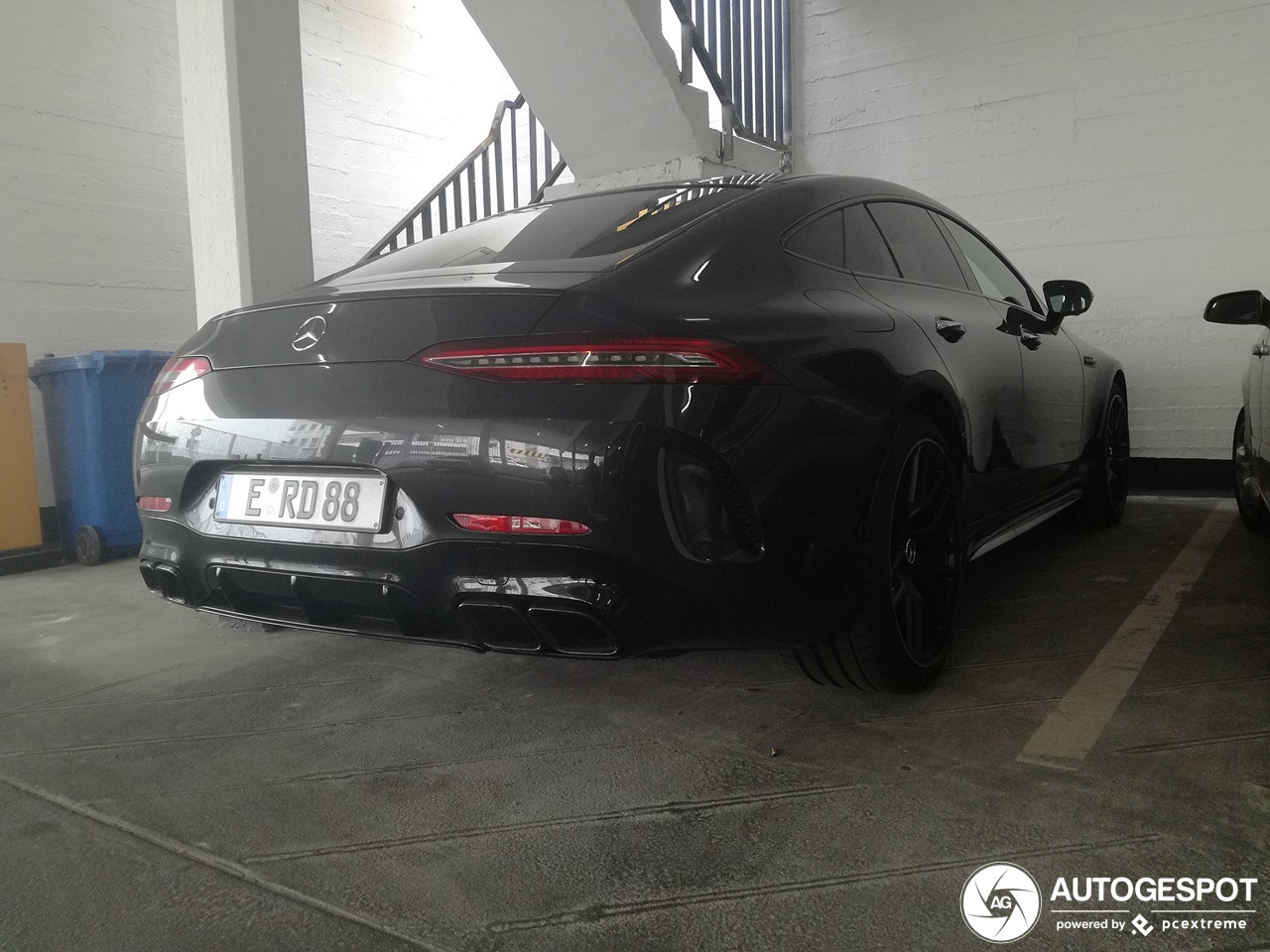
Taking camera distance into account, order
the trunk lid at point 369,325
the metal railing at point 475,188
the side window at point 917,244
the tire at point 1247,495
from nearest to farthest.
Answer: the trunk lid at point 369,325 → the side window at point 917,244 → the tire at point 1247,495 → the metal railing at point 475,188

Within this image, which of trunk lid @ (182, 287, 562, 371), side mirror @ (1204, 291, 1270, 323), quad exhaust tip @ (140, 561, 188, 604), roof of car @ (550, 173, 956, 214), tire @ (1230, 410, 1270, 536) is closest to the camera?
trunk lid @ (182, 287, 562, 371)

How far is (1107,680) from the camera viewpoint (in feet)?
8.18

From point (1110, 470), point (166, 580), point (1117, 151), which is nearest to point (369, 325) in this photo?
point (166, 580)

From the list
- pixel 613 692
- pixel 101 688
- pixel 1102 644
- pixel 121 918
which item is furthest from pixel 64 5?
pixel 1102 644

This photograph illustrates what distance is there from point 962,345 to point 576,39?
10.9ft

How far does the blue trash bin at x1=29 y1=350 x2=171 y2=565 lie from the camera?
4.88m

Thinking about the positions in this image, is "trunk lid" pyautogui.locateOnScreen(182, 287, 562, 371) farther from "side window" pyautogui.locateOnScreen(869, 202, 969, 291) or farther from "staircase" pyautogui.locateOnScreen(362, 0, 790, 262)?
"staircase" pyautogui.locateOnScreen(362, 0, 790, 262)

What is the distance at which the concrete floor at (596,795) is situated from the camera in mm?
1516

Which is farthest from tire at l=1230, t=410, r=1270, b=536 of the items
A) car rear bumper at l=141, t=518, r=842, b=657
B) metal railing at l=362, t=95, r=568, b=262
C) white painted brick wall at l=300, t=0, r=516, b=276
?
white painted brick wall at l=300, t=0, r=516, b=276

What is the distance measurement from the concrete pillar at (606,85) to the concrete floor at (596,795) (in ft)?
11.1

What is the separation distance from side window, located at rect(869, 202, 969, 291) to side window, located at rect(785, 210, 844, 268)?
0.95ft

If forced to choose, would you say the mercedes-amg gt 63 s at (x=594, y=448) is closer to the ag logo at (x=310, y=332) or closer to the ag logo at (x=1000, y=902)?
the ag logo at (x=310, y=332)

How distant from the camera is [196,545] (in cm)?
210

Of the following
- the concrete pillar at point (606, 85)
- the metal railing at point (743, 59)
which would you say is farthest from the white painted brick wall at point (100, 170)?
the metal railing at point (743, 59)
